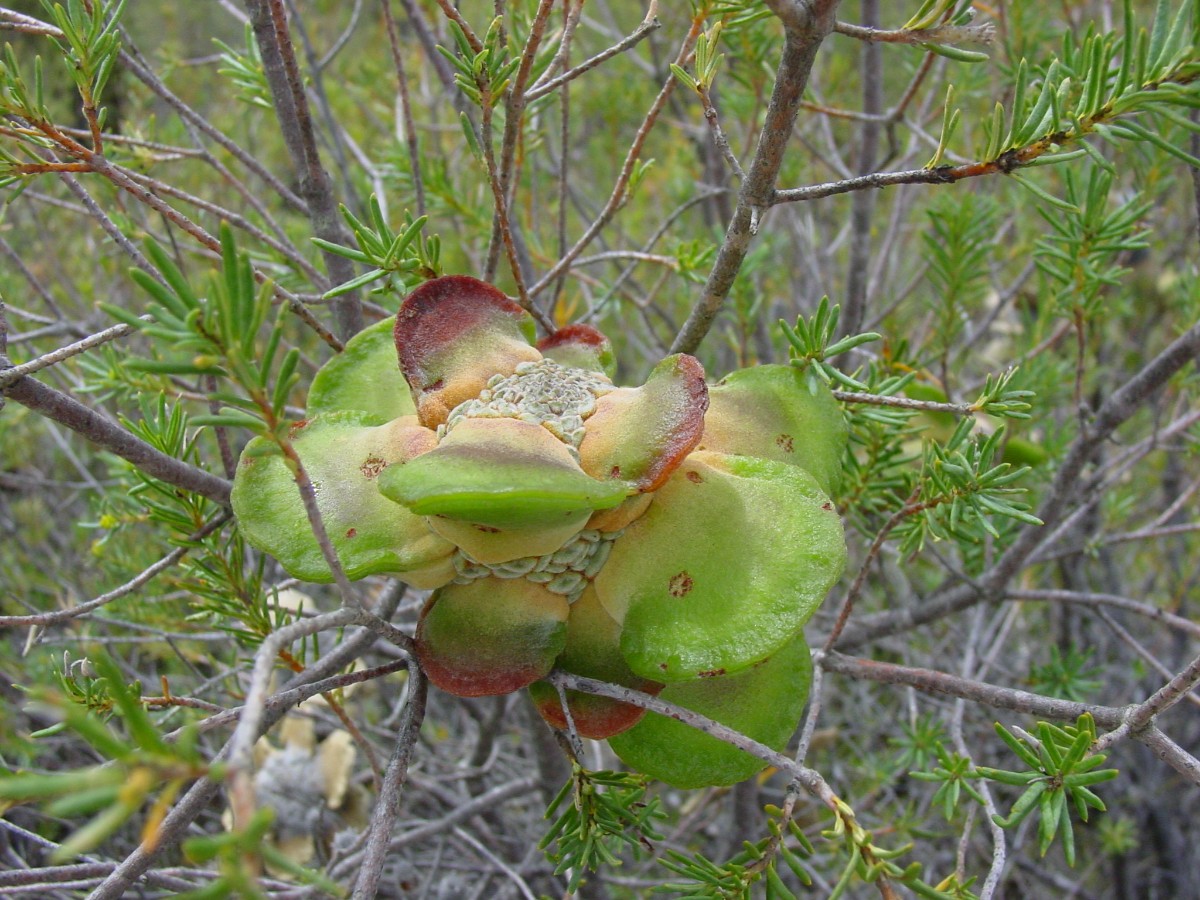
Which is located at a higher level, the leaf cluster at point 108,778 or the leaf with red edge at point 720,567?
the leaf cluster at point 108,778

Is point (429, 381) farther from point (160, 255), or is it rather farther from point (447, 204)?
point (447, 204)

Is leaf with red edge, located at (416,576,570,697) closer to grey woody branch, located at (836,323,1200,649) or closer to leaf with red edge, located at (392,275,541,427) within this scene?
leaf with red edge, located at (392,275,541,427)

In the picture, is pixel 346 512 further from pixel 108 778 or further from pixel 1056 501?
pixel 1056 501

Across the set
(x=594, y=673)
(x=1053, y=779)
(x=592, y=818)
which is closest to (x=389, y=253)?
(x=594, y=673)

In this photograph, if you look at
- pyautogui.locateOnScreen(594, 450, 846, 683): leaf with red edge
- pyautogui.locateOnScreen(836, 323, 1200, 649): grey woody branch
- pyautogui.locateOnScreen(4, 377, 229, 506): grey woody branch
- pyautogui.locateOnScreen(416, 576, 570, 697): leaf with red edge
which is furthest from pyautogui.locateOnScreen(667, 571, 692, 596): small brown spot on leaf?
pyautogui.locateOnScreen(836, 323, 1200, 649): grey woody branch

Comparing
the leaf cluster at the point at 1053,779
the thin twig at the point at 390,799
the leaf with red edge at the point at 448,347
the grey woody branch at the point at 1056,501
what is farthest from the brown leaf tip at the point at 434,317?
the grey woody branch at the point at 1056,501

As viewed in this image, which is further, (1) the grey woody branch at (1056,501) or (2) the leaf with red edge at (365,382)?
(1) the grey woody branch at (1056,501)

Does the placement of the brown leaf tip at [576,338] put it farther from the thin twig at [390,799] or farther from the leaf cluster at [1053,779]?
the leaf cluster at [1053,779]
